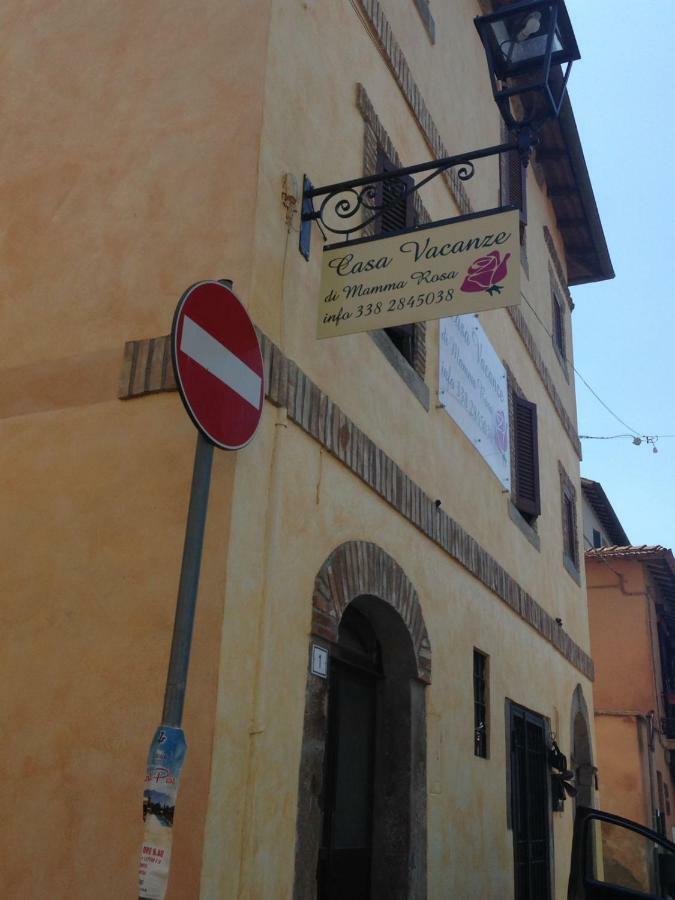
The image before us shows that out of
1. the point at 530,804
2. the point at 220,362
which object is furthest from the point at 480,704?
the point at 220,362

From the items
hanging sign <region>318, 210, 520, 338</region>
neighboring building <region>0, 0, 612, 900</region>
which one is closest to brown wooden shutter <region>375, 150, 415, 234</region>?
neighboring building <region>0, 0, 612, 900</region>

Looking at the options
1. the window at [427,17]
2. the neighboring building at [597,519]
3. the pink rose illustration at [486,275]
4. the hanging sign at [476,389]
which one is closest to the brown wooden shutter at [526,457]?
the hanging sign at [476,389]

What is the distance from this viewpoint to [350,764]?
5.69 meters

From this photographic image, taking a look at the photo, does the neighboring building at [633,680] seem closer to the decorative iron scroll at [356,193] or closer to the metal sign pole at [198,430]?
the decorative iron scroll at [356,193]

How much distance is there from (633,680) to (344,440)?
1543 cm

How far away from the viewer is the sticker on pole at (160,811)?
2508 millimetres

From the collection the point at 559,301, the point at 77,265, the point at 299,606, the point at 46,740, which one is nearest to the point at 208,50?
the point at 77,265

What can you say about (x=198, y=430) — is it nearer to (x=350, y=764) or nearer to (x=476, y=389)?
(x=350, y=764)

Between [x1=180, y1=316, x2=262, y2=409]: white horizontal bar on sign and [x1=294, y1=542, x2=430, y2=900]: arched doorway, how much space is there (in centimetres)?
178

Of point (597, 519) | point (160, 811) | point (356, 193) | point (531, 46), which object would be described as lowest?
point (160, 811)

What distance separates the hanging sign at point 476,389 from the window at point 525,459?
46 centimetres

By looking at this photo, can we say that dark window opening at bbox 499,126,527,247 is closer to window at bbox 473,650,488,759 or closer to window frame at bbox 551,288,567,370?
window frame at bbox 551,288,567,370

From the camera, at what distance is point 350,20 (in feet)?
21.0

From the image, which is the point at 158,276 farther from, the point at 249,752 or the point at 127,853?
the point at 127,853
